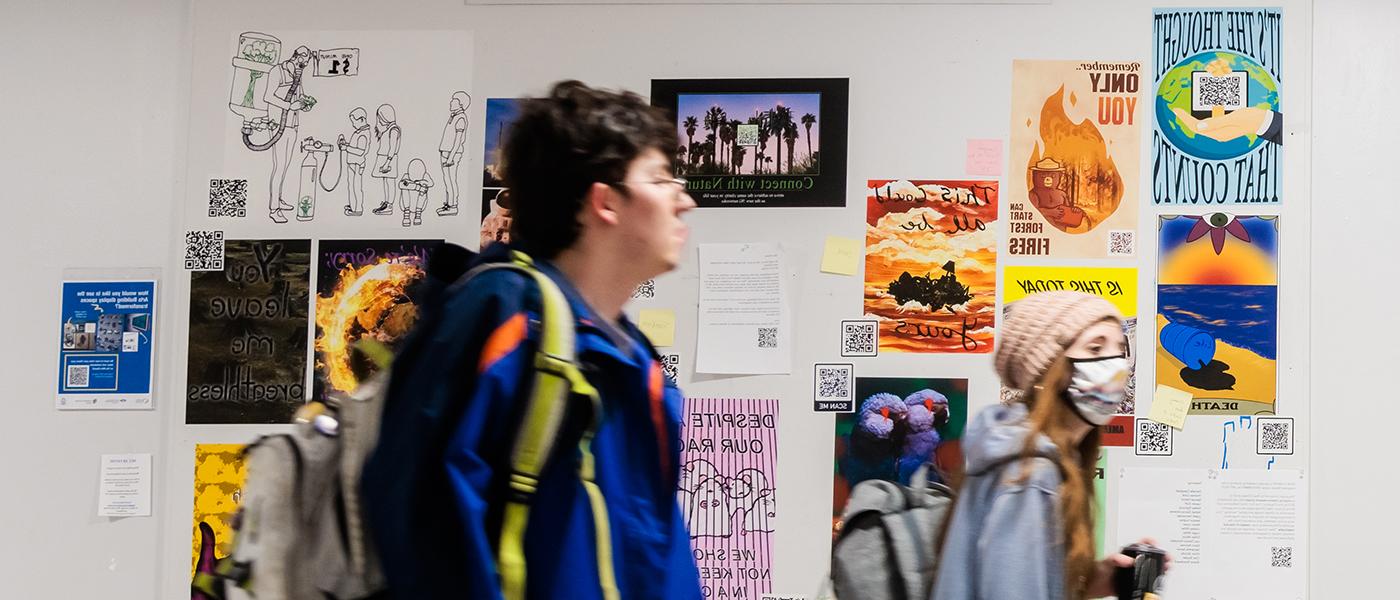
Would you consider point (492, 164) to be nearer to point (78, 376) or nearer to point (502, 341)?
point (78, 376)

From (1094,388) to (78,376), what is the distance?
93.2 inches

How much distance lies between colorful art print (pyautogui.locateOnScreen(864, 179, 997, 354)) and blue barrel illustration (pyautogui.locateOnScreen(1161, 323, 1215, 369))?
0.38 metres

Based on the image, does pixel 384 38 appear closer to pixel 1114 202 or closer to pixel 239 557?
pixel 1114 202

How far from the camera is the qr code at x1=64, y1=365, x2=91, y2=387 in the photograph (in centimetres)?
299

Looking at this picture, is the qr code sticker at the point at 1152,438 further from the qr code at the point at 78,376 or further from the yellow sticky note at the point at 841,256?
the qr code at the point at 78,376

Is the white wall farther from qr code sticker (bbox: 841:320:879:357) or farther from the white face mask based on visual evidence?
the white face mask

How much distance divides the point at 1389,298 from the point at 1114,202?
2.04 ft

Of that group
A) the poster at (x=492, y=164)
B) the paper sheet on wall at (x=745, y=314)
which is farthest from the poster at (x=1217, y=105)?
the poster at (x=492, y=164)

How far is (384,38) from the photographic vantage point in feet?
9.80

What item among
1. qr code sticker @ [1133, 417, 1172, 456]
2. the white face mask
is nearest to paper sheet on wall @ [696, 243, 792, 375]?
qr code sticker @ [1133, 417, 1172, 456]

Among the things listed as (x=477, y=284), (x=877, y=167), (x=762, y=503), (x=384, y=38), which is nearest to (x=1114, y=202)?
(x=877, y=167)

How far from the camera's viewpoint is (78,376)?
2998 mm

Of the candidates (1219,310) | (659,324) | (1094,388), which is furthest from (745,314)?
(1094,388)

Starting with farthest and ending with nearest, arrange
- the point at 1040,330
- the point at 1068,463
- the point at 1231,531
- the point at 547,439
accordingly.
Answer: the point at 1231,531 < the point at 1040,330 < the point at 1068,463 < the point at 547,439
